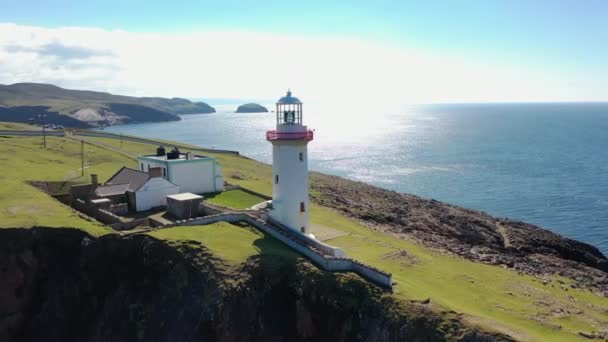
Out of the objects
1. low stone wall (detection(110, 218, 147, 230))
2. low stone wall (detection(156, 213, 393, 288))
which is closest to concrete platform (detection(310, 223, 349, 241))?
low stone wall (detection(156, 213, 393, 288))

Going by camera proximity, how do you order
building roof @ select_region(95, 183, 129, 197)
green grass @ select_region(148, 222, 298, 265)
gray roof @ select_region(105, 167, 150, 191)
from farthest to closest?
gray roof @ select_region(105, 167, 150, 191) → building roof @ select_region(95, 183, 129, 197) → green grass @ select_region(148, 222, 298, 265)

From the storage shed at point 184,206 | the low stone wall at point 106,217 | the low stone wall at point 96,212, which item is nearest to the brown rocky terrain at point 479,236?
the storage shed at point 184,206

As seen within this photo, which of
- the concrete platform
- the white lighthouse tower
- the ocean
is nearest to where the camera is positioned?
the white lighthouse tower

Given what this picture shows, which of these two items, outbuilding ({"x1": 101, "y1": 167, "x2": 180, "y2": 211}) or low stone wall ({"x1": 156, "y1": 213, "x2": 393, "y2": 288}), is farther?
outbuilding ({"x1": 101, "y1": 167, "x2": 180, "y2": 211})

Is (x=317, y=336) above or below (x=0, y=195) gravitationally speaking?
below

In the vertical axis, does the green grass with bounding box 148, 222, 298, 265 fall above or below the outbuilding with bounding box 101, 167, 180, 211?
below

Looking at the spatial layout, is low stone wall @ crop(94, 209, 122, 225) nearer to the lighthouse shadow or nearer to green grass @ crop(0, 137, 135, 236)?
green grass @ crop(0, 137, 135, 236)

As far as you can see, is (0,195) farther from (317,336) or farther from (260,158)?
(260,158)

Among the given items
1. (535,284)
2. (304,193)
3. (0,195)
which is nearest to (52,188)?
(0,195)
